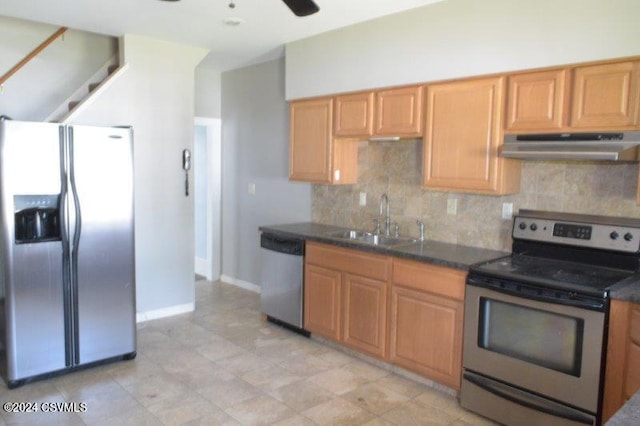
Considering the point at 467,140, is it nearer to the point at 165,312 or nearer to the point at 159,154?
the point at 159,154

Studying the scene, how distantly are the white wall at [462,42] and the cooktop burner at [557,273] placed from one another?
1.18 metres

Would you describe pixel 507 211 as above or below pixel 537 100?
below

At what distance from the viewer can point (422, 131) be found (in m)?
3.36

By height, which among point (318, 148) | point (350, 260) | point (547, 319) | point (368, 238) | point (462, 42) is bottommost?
point (547, 319)

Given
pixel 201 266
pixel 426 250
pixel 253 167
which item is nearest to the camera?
pixel 426 250

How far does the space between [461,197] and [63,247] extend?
282 cm

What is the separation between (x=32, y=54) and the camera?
418 cm

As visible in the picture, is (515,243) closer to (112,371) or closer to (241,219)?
(112,371)

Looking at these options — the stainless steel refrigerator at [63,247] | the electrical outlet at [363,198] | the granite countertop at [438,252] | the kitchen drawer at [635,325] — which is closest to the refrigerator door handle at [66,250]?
the stainless steel refrigerator at [63,247]

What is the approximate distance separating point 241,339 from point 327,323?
0.78 meters

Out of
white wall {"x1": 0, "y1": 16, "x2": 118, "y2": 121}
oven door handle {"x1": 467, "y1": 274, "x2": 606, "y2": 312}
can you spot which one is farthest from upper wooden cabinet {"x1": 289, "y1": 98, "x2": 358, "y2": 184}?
white wall {"x1": 0, "y1": 16, "x2": 118, "y2": 121}

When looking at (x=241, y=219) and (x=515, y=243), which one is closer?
(x=515, y=243)

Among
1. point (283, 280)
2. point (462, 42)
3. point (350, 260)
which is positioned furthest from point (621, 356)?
point (283, 280)

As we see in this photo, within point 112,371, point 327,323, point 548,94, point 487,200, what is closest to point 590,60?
point 548,94
